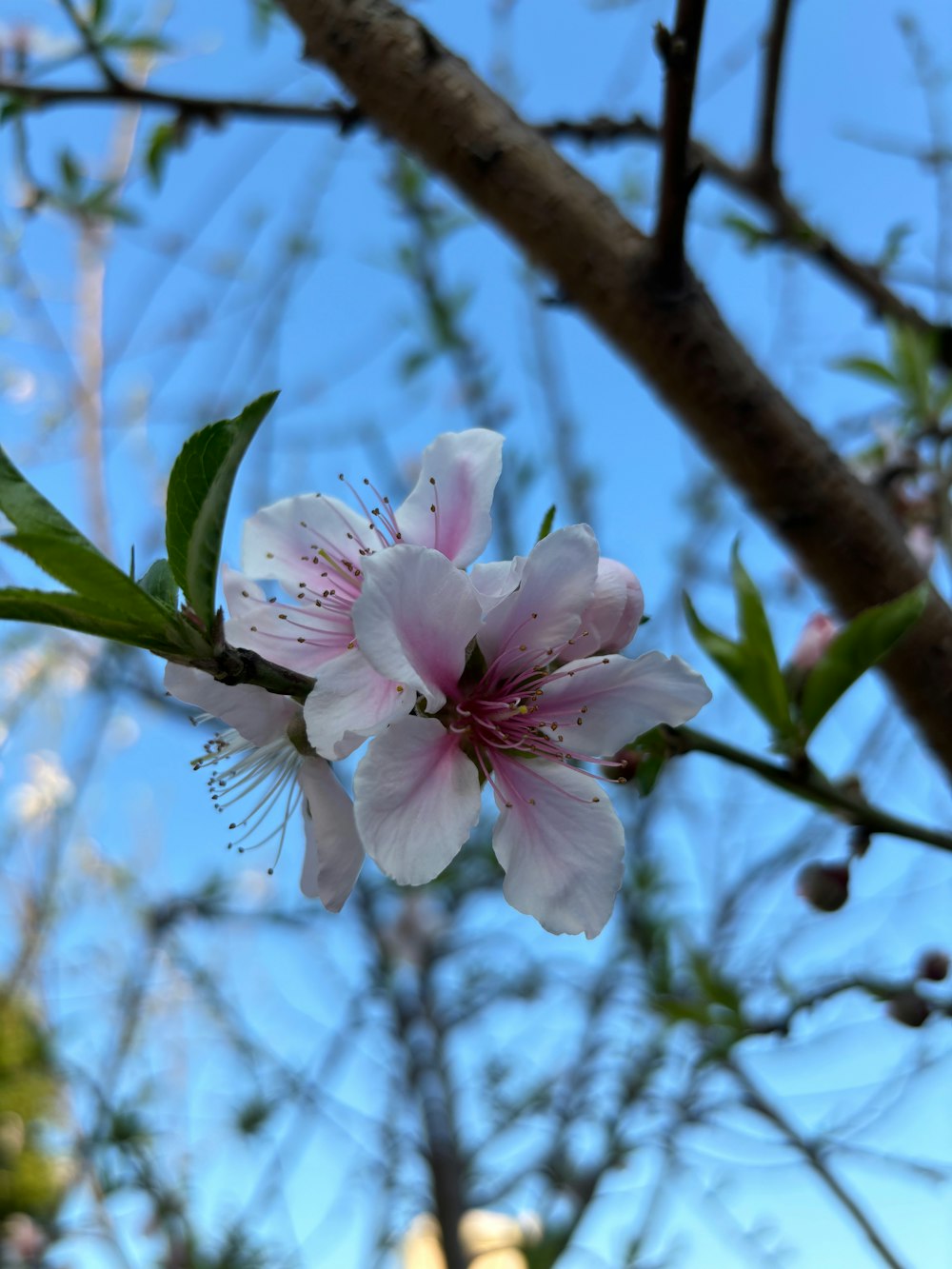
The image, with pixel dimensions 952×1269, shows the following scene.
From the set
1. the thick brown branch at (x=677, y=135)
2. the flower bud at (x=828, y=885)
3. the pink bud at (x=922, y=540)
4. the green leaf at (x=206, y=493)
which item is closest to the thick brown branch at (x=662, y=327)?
the thick brown branch at (x=677, y=135)

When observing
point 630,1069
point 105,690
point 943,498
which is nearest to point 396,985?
point 630,1069

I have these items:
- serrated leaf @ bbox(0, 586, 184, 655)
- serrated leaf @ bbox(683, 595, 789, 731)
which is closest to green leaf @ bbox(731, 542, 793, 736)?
serrated leaf @ bbox(683, 595, 789, 731)

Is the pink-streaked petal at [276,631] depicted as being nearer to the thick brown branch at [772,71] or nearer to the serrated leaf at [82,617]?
the serrated leaf at [82,617]

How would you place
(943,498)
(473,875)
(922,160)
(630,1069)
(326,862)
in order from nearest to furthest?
(326,862)
(943,498)
(922,160)
(630,1069)
(473,875)

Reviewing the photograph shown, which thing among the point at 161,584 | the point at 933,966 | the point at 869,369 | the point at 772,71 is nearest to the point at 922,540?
the point at 869,369

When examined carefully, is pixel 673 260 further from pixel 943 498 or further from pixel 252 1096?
pixel 252 1096

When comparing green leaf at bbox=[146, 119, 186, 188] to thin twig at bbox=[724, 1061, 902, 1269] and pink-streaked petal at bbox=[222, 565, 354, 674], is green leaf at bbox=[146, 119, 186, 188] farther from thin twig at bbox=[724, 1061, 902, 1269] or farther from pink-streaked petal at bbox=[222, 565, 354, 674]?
thin twig at bbox=[724, 1061, 902, 1269]
